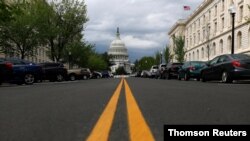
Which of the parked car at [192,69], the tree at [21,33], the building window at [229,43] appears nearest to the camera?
the parked car at [192,69]

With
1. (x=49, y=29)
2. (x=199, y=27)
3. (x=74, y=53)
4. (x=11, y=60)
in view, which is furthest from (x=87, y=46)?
(x=11, y=60)

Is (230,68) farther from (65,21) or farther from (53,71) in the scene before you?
(65,21)

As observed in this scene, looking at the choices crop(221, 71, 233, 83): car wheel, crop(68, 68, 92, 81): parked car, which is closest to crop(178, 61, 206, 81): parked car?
crop(221, 71, 233, 83): car wheel

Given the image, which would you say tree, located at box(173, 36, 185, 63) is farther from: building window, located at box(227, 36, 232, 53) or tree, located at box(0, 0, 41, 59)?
tree, located at box(0, 0, 41, 59)

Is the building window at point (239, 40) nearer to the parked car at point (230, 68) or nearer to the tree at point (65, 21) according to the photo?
the tree at point (65, 21)

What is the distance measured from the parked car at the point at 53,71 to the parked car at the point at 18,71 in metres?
7.66

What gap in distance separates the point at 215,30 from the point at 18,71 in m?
49.9

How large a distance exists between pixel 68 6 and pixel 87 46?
31.7ft

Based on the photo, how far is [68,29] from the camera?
55.6m

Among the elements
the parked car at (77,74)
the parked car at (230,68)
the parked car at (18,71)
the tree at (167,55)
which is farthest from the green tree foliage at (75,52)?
the parked car at (230,68)

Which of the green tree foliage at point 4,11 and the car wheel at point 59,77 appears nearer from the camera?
the green tree foliage at point 4,11

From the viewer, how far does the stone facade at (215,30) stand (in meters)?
53.5

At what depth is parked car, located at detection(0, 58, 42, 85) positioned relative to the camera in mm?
21278

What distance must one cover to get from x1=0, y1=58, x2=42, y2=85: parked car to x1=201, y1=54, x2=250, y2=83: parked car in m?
9.81
